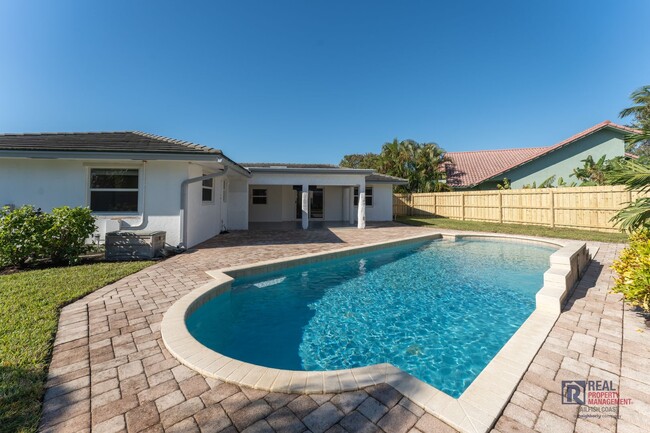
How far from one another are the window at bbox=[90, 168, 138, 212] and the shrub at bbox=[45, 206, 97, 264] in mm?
1760

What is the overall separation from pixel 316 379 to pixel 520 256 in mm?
10271

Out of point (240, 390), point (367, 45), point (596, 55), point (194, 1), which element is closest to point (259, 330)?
point (240, 390)

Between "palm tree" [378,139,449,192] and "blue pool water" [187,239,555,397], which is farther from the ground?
"palm tree" [378,139,449,192]

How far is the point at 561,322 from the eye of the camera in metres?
3.93

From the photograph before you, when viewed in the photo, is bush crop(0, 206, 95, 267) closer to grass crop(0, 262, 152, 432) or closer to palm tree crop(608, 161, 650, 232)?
grass crop(0, 262, 152, 432)

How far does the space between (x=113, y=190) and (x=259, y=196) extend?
1121 centimetres

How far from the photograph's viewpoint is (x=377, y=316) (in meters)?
5.24

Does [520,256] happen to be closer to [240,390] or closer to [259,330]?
[259,330]

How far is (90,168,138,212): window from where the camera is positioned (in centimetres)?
904

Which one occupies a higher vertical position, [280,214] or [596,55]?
[596,55]

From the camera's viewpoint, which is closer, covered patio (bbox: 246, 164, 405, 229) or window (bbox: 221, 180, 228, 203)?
window (bbox: 221, 180, 228, 203)

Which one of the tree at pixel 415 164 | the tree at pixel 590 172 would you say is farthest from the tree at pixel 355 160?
the tree at pixel 590 172

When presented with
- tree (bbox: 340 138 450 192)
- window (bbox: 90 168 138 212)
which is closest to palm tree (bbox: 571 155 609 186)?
tree (bbox: 340 138 450 192)

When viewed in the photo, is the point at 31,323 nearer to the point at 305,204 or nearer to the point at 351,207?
the point at 305,204
